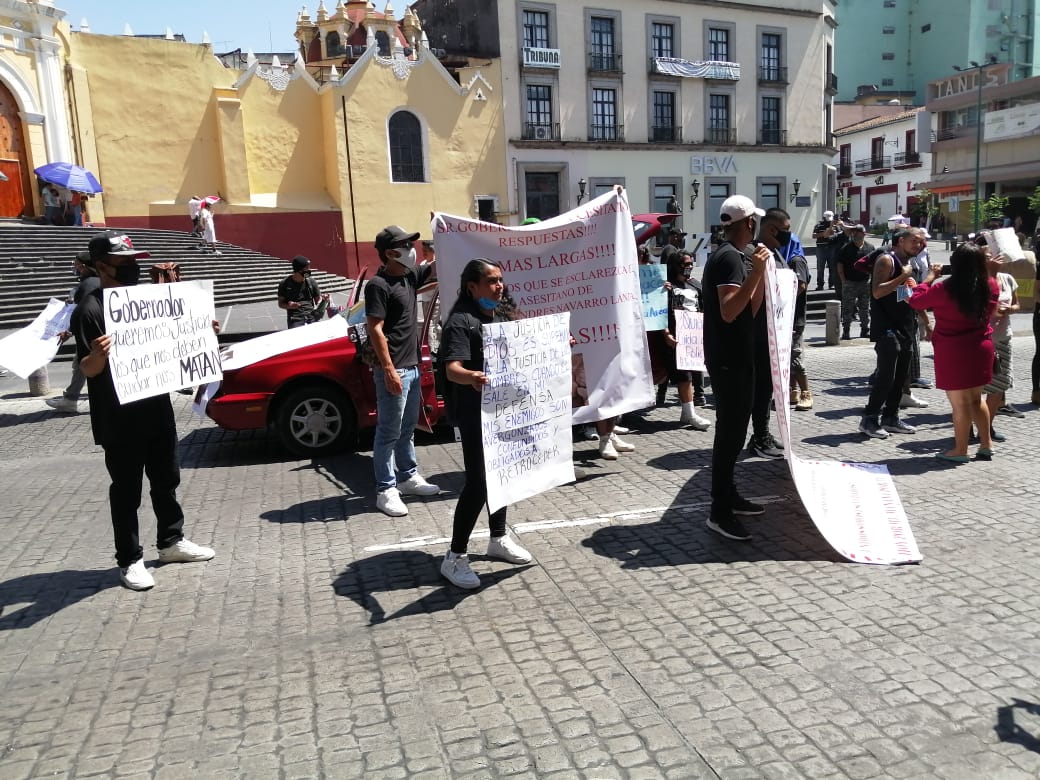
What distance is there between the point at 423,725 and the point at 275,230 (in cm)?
3079

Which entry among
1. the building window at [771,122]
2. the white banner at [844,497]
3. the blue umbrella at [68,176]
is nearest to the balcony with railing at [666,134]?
the building window at [771,122]

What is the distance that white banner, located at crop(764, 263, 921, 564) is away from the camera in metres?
4.80

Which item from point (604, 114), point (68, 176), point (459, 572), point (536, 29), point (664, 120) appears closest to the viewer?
point (459, 572)

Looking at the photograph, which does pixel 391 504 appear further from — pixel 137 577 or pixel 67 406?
pixel 67 406

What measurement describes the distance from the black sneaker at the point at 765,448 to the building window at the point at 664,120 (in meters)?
34.9

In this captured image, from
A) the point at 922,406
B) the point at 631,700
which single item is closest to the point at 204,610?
the point at 631,700

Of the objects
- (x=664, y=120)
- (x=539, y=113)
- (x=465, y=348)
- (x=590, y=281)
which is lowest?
(x=465, y=348)

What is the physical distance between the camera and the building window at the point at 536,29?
36.4 meters

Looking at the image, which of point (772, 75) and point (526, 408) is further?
point (772, 75)

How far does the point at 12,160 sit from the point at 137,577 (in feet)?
88.8

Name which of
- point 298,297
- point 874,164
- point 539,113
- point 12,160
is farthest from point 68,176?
point 874,164

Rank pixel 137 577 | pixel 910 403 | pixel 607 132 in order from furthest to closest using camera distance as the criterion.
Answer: pixel 607 132
pixel 910 403
pixel 137 577

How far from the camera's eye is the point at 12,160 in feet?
86.4

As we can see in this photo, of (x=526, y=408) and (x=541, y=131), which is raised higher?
(x=541, y=131)
